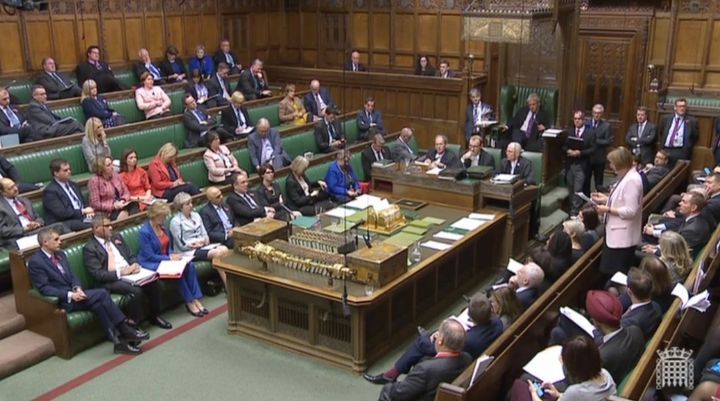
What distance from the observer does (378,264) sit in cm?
538

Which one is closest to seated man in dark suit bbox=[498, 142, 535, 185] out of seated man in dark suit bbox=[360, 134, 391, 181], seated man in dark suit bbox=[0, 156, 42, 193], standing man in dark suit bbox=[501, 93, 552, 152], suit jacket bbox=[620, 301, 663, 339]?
seated man in dark suit bbox=[360, 134, 391, 181]

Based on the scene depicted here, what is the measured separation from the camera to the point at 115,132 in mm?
8523

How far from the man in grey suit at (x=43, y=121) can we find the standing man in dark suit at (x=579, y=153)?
19.6ft

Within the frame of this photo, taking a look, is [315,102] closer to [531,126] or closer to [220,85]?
[220,85]

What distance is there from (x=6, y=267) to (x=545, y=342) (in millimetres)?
4417

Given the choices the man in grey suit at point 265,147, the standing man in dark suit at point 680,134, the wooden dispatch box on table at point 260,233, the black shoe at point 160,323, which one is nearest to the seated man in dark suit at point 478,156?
the man in grey suit at point 265,147

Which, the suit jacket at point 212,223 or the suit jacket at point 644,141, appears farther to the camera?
the suit jacket at point 644,141

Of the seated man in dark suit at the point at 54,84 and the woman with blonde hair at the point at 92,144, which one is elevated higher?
the seated man in dark suit at the point at 54,84

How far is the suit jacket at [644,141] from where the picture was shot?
31.2 feet

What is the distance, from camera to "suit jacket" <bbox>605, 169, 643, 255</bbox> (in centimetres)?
523

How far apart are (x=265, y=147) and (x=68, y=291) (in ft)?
11.9

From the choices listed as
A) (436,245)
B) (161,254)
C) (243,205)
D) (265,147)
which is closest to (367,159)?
(265,147)

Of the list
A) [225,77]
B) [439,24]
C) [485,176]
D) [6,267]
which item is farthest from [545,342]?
[439,24]

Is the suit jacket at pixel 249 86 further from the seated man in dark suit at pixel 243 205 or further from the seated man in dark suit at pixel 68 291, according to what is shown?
the seated man in dark suit at pixel 68 291
